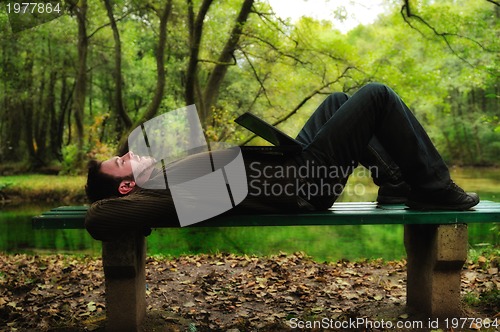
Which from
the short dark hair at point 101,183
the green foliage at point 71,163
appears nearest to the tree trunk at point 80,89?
the green foliage at point 71,163

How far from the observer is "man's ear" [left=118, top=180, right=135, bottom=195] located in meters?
2.99

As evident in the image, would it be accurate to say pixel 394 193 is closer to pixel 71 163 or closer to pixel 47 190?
pixel 47 190

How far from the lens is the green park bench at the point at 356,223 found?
303 cm

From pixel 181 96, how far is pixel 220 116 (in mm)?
9036

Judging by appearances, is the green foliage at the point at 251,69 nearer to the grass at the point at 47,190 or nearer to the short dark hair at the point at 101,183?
the grass at the point at 47,190

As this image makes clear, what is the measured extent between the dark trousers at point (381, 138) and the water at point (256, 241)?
4.22 m

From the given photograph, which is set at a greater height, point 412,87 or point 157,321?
point 412,87

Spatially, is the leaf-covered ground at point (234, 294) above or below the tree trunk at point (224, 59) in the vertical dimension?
below

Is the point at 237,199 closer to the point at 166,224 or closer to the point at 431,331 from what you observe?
the point at 166,224

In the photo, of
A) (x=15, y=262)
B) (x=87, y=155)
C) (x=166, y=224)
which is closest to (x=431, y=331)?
(x=166, y=224)

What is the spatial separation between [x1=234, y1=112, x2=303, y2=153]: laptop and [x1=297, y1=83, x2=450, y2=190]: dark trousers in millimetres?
118

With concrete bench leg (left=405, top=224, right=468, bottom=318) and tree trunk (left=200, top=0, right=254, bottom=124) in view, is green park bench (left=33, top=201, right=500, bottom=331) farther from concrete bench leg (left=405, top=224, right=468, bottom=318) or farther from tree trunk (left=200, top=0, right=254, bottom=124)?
tree trunk (left=200, top=0, right=254, bottom=124)

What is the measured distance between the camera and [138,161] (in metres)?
3.06

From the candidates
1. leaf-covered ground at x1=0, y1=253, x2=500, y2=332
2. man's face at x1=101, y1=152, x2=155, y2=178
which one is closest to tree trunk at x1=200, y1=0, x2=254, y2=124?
leaf-covered ground at x1=0, y1=253, x2=500, y2=332
